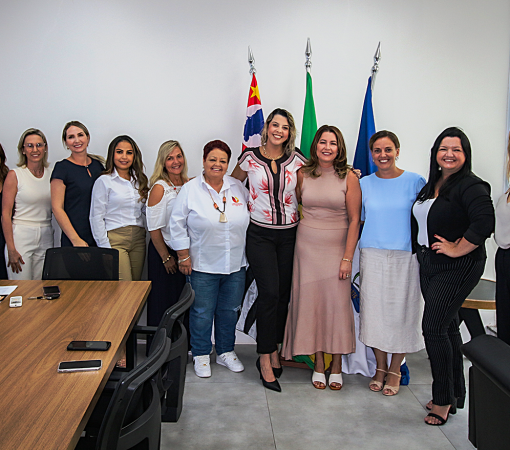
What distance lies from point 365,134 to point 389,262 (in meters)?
1.11

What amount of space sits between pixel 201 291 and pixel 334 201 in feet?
3.76

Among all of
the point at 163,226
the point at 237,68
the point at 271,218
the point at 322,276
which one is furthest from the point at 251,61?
the point at 322,276

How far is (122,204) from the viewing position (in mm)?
3416

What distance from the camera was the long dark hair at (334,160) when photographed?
121 inches

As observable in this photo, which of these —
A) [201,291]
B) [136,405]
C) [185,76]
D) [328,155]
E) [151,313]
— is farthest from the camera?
[185,76]

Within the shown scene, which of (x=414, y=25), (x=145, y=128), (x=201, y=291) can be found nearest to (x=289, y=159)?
(x=201, y=291)

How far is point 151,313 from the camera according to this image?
365 centimetres

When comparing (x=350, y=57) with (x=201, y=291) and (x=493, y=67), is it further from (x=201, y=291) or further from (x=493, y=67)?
(x=201, y=291)

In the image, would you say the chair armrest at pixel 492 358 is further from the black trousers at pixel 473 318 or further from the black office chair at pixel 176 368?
the black trousers at pixel 473 318

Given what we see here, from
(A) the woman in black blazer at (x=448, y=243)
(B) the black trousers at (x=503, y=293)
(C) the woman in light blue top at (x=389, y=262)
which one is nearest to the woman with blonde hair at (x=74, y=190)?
(C) the woman in light blue top at (x=389, y=262)

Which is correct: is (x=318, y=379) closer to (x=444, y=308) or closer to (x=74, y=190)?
(x=444, y=308)

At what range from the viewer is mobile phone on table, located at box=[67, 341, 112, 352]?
1.79 meters

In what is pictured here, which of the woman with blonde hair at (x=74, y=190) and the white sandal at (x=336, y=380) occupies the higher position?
the woman with blonde hair at (x=74, y=190)

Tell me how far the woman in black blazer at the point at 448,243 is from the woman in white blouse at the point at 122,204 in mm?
2019
